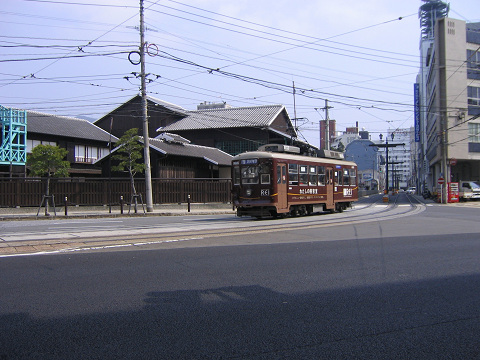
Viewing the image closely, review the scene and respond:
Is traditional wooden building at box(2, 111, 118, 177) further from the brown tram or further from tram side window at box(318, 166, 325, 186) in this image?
tram side window at box(318, 166, 325, 186)

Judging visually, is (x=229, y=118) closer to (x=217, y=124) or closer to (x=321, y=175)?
(x=217, y=124)

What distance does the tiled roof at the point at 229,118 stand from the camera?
152ft

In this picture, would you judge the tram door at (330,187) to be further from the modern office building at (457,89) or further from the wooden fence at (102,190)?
the modern office building at (457,89)

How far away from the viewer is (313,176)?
72.9 feet

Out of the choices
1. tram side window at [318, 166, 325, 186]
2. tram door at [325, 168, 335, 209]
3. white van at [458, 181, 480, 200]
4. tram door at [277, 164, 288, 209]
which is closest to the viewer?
tram door at [277, 164, 288, 209]

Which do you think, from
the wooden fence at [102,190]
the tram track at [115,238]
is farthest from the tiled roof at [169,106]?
the tram track at [115,238]

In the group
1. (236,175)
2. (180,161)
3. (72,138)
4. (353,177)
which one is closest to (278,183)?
(236,175)

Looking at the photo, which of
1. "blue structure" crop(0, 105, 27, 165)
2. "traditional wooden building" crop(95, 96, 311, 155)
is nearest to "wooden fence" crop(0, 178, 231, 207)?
"blue structure" crop(0, 105, 27, 165)

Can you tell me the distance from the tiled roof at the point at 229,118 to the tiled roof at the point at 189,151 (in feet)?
23.6

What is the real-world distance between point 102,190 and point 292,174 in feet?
41.9

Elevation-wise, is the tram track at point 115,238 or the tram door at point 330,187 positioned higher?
the tram door at point 330,187

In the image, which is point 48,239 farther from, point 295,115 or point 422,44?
point 422,44

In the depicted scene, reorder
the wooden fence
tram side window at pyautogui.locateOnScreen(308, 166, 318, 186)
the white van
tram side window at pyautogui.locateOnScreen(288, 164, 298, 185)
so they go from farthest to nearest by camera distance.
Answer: the white van < the wooden fence < tram side window at pyautogui.locateOnScreen(308, 166, 318, 186) < tram side window at pyautogui.locateOnScreen(288, 164, 298, 185)

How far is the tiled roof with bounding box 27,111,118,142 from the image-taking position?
36.2m
